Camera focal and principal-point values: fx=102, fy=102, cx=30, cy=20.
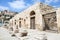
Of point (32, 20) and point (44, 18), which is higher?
point (44, 18)

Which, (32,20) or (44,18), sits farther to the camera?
(32,20)

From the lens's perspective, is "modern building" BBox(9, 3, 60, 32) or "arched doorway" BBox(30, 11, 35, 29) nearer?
"modern building" BBox(9, 3, 60, 32)

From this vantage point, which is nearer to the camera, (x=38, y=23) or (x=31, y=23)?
(x=38, y=23)

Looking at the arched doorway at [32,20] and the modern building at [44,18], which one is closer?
the modern building at [44,18]

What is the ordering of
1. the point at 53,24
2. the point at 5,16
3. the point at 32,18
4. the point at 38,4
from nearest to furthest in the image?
the point at 53,24 → the point at 38,4 → the point at 32,18 → the point at 5,16

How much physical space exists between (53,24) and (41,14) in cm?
272

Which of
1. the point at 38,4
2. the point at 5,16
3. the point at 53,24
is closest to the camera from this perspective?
the point at 53,24

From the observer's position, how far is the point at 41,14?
16.7 m

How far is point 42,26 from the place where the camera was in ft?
53.7

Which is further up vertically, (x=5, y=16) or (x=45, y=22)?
(x=5, y=16)

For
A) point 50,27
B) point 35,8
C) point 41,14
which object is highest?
point 35,8

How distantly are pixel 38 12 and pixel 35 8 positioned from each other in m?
1.29

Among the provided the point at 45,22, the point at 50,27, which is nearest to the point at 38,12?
the point at 45,22

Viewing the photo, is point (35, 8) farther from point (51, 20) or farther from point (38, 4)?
point (51, 20)
